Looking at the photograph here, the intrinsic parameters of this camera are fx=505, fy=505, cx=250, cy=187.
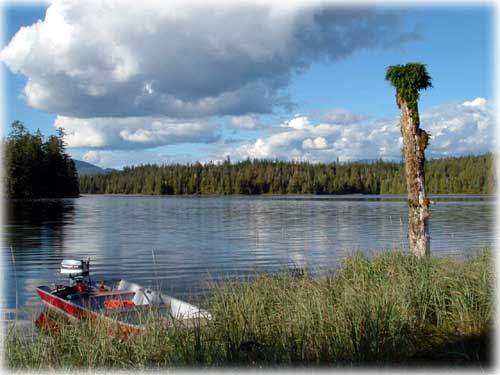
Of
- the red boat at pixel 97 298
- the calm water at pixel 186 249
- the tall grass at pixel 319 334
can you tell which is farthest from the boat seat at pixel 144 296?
the tall grass at pixel 319 334

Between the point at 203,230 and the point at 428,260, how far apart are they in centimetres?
2893

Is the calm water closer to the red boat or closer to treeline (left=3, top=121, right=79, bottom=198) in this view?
the red boat

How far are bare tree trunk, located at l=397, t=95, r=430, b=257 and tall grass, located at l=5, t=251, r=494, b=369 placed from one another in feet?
9.40

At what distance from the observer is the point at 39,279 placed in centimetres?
1870

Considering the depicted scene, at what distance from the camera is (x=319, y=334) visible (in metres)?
6.83

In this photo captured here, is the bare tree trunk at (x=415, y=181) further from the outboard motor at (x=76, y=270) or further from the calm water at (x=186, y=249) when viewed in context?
the outboard motor at (x=76, y=270)

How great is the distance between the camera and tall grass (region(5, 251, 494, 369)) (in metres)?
6.37

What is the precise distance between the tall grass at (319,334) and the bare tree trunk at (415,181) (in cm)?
287

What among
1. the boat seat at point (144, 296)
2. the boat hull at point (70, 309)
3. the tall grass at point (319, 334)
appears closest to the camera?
the tall grass at point (319, 334)

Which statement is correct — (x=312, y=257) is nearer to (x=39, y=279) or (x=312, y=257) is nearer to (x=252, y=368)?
(x=39, y=279)

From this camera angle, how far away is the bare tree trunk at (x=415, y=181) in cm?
1206

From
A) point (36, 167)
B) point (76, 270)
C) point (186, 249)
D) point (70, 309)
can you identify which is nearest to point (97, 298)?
point (76, 270)

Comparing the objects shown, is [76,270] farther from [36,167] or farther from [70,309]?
[36,167]

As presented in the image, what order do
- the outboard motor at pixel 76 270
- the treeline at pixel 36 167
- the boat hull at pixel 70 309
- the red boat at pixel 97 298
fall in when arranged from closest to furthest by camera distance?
the boat hull at pixel 70 309 → the red boat at pixel 97 298 → the outboard motor at pixel 76 270 → the treeline at pixel 36 167
